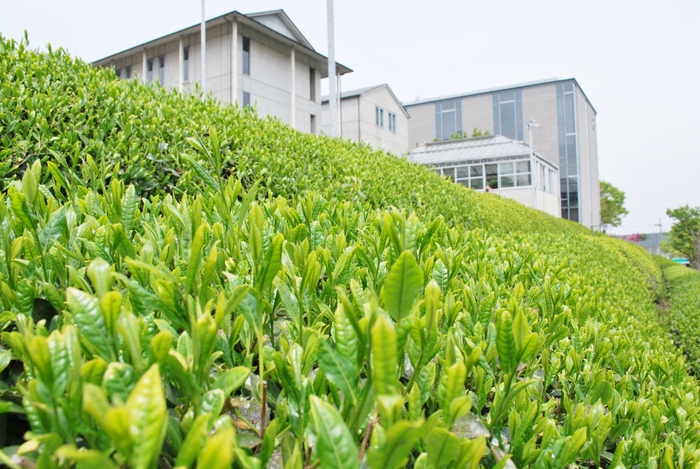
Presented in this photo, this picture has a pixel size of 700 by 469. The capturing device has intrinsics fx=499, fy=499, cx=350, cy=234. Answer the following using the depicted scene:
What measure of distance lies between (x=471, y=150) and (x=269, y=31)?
2006 cm

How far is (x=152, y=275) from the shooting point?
1.04 m

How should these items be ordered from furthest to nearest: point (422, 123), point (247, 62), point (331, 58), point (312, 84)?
point (422, 123)
point (312, 84)
point (247, 62)
point (331, 58)

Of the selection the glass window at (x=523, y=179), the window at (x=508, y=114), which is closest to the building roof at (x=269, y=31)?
the glass window at (x=523, y=179)

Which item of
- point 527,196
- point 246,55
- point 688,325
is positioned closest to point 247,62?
point 246,55

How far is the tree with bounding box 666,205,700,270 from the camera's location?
40000 millimetres

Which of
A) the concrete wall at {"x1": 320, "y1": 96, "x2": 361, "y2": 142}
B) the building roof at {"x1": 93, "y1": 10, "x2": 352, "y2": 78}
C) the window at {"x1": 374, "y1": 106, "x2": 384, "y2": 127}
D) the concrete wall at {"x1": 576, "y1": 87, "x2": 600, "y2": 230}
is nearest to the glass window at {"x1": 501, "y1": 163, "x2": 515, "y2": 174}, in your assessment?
the window at {"x1": 374, "y1": 106, "x2": 384, "y2": 127}

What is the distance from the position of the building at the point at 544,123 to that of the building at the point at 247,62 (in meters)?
30.9

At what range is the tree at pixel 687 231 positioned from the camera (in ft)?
131

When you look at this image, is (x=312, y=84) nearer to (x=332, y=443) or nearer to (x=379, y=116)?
(x=379, y=116)

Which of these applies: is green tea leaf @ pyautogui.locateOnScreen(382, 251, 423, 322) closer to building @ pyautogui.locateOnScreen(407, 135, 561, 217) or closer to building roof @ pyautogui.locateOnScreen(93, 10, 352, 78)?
building roof @ pyautogui.locateOnScreen(93, 10, 352, 78)

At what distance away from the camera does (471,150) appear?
39.6 metres

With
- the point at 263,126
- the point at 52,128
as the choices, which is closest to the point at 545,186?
the point at 263,126

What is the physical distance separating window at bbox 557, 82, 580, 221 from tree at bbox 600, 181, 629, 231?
21669mm

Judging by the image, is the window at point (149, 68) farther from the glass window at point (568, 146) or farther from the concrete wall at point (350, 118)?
the glass window at point (568, 146)
